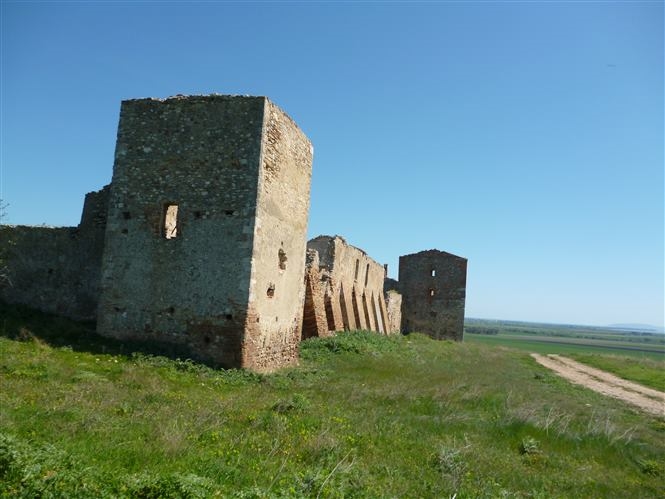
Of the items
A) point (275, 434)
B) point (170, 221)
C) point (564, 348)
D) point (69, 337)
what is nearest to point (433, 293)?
point (170, 221)

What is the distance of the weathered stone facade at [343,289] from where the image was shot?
813 inches

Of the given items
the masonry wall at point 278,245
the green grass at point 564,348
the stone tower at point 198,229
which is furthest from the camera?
the green grass at point 564,348

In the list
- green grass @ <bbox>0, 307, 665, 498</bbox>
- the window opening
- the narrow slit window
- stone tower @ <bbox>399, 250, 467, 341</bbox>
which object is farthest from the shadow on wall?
stone tower @ <bbox>399, 250, 467, 341</bbox>

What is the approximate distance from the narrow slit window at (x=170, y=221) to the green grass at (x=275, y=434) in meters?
2.91

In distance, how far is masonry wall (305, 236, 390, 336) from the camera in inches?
953

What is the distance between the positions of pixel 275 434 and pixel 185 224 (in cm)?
683

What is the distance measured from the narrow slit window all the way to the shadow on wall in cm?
270

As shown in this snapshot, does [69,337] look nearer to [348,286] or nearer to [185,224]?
[185,224]

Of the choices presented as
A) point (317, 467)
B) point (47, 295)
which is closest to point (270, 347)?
point (47, 295)

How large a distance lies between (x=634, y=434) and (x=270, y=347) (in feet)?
26.3

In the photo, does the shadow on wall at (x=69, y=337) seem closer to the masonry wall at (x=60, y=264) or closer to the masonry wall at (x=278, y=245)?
the masonry wall at (x=60, y=264)

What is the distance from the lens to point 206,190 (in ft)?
42.2

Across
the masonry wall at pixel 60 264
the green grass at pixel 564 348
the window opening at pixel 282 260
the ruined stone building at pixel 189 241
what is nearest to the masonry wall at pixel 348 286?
the window opening at pixel 282 260

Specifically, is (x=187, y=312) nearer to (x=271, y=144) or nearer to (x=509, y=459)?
(x=271, y=144)
